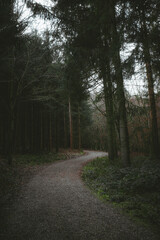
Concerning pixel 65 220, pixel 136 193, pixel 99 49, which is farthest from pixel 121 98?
pixel 65 220

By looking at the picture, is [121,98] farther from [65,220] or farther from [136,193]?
[65,220]

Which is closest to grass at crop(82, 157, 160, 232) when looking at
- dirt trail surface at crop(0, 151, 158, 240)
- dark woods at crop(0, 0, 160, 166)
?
dirt trail surface at crop(0, 151, 158, 240)

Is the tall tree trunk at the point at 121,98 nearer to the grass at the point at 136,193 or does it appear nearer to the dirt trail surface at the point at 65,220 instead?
the grass at the point at 136,193

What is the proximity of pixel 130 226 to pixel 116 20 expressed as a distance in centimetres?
808

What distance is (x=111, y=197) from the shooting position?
449cm

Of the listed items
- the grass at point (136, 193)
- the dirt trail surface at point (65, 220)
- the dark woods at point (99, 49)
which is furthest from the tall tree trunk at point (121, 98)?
the dirt trail surface at point (65, 220)

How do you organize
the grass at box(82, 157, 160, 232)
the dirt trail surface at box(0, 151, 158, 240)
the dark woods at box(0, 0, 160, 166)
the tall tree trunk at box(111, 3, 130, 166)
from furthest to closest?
1. the tall tree trunk at box(111, 3, 130, 166)
2. the dark woods at box(0, 0, 160, 166)
3. the grass at box(82, 157, 160, 232)
4. the dirt trail surface at box(0, 151, 158, 240)

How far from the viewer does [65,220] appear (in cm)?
331

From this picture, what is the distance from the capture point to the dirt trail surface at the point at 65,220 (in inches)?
109

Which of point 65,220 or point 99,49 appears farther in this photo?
point 99,49

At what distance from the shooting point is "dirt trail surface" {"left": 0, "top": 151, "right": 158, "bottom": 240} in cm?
276

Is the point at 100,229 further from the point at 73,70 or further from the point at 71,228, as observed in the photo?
the point at 73,70

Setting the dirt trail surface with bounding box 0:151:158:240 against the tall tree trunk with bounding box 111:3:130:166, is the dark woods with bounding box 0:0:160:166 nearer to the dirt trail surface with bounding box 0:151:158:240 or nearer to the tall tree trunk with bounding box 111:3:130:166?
the tall tree trunk with bounding box 111:3:130:166

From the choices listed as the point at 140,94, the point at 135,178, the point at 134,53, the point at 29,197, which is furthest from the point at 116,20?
the point at 29,197
